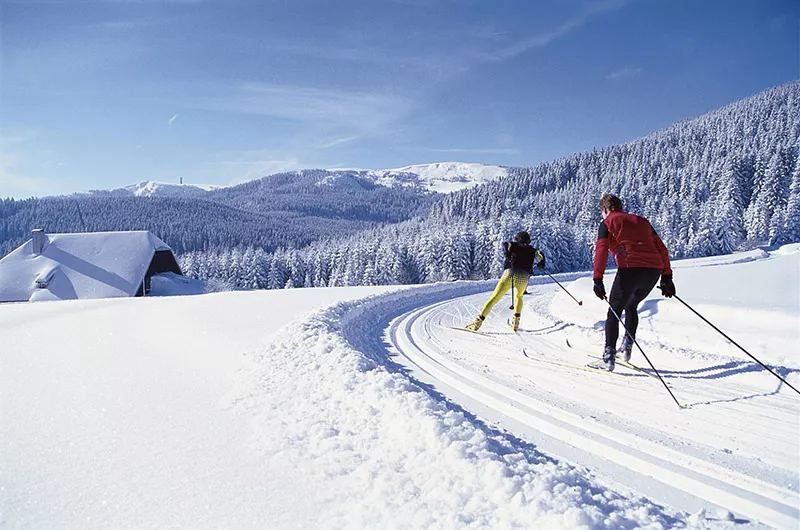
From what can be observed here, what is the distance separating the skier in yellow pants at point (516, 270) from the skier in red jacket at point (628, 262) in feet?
10.2

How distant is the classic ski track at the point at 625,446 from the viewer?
2.64 meters

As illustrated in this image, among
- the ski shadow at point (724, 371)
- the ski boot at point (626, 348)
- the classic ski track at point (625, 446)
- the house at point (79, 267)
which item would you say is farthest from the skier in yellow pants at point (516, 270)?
the house at point (79, 267)

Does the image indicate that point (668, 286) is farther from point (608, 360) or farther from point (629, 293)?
point (608, 360)

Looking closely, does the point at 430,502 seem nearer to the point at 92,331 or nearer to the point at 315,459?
the point at 315,459

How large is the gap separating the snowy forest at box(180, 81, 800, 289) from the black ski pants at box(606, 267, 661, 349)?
4244cm

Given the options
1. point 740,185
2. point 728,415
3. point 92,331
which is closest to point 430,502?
point 728,415

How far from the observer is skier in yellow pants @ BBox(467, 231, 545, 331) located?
8.74 metres

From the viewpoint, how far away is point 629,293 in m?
5.41

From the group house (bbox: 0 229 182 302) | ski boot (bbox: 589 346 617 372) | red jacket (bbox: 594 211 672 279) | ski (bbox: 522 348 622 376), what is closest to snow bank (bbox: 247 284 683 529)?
ski (bbox: 522 348 622 376)

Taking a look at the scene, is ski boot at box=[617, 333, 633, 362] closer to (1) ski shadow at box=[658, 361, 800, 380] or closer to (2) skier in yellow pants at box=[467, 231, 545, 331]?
(1) ski shadow at box=[658, 361, 800, 380]

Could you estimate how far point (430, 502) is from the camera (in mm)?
2543

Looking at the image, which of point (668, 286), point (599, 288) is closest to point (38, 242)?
point (599, 288)

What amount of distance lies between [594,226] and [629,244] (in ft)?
197

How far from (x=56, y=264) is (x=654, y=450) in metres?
40.3
